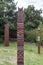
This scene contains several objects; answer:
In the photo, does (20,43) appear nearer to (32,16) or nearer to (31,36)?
(31,36)

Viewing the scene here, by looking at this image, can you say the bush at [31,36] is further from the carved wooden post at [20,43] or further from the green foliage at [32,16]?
the carved wooden post at [20,43]

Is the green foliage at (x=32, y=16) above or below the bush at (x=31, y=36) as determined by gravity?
above

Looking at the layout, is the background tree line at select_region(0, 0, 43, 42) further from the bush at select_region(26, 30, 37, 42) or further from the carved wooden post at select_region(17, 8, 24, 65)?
the carved wooden post at select_region(17, 8, 24, 65)

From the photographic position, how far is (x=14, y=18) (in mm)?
18109

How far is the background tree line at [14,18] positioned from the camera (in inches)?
668

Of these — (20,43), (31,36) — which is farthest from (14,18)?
(20,43)

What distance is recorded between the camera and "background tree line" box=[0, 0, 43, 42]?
1697 centimetres

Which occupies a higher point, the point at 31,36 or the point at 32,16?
the point at 32,16

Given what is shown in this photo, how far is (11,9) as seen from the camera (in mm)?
17375

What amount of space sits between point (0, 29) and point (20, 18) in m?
12.4

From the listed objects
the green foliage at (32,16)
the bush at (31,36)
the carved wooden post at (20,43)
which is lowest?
the bush at (31,36)

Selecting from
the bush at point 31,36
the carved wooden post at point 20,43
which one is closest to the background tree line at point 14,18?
the bush at point 31,36

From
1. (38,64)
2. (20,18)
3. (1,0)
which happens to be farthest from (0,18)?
(20,18)

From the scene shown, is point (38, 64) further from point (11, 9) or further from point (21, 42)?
point (11, 9)
